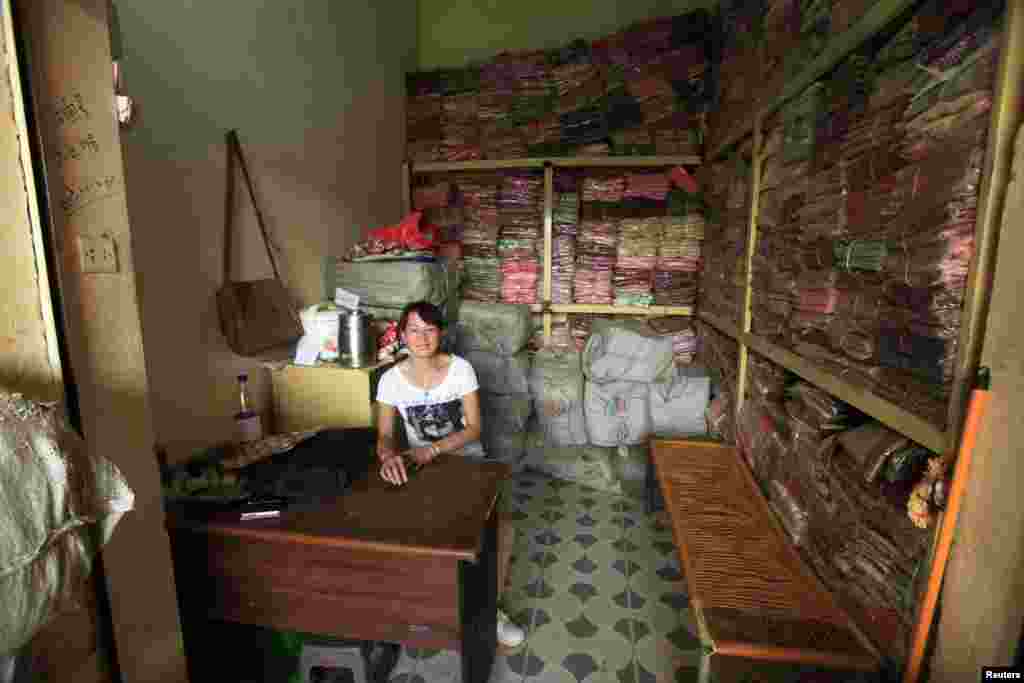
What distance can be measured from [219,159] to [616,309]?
263 cm

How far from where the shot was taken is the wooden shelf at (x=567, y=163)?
324 centimetres

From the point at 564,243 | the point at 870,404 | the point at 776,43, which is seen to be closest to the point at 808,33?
the point at 776,43

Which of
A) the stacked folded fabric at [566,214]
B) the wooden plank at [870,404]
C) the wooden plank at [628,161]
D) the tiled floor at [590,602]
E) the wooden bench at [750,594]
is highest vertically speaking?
the wooden plank at [628,161]

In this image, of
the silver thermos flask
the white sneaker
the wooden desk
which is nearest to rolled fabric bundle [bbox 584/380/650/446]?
the white sneaker

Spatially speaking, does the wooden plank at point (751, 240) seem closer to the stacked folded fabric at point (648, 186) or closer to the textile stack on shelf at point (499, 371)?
the stacked folded fabric at point (648, 186)

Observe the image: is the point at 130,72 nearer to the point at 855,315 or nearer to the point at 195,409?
the point at 195,409

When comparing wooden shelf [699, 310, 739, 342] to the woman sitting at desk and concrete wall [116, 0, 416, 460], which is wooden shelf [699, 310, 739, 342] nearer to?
the woman sitting at desk

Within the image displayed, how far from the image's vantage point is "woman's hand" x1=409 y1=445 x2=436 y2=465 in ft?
5.73

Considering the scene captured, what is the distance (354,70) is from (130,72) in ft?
5.32

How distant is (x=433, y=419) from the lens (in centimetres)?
218

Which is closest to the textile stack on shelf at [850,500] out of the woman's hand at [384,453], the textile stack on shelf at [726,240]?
the textile stack on shelf at [726,240]

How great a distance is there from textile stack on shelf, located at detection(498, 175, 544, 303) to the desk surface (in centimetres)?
218

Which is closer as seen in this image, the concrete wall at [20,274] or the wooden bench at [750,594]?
the concrete wall at [20,274]

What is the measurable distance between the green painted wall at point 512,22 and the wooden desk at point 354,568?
359 cm
